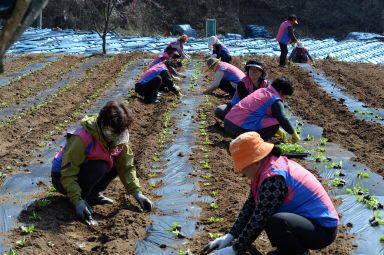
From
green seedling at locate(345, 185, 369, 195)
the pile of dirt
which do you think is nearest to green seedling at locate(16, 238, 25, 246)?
green seedling at locate(345, 185, 369, 195)

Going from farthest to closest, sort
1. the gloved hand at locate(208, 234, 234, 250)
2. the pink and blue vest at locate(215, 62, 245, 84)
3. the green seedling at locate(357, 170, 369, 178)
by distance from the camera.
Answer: the pink and blue vest at locate(215, 62, 245, 84) < the green seedling at locate(357, 170, 369, 178) < the gloved hand at locate(208, 234, 234, 250)

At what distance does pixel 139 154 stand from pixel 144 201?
75.3 inches

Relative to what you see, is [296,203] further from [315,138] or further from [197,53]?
[197,53]

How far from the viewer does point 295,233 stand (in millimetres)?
3139

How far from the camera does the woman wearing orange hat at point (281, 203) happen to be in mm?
3076

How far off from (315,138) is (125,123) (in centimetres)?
415

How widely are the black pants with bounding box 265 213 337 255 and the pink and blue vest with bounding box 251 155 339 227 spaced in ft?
0.19

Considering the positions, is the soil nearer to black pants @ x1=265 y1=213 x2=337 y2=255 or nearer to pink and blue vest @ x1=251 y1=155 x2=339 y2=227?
black pants @ x1=265 y1=213 x2=337 y2=255

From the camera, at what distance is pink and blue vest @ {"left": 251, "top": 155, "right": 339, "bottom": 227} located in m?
3.14

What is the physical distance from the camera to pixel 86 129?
13.6 feet

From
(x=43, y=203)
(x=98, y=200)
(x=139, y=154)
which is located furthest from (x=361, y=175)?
(x=43, y=203)

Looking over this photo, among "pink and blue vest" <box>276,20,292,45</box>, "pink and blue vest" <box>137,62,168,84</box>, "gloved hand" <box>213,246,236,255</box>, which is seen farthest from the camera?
"pink and blue vest" <box>276,20,292,45</box>

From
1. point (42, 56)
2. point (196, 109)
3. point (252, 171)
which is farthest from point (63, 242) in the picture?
point (42, 56)

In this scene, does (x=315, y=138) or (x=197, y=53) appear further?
(x=197, y=53)
